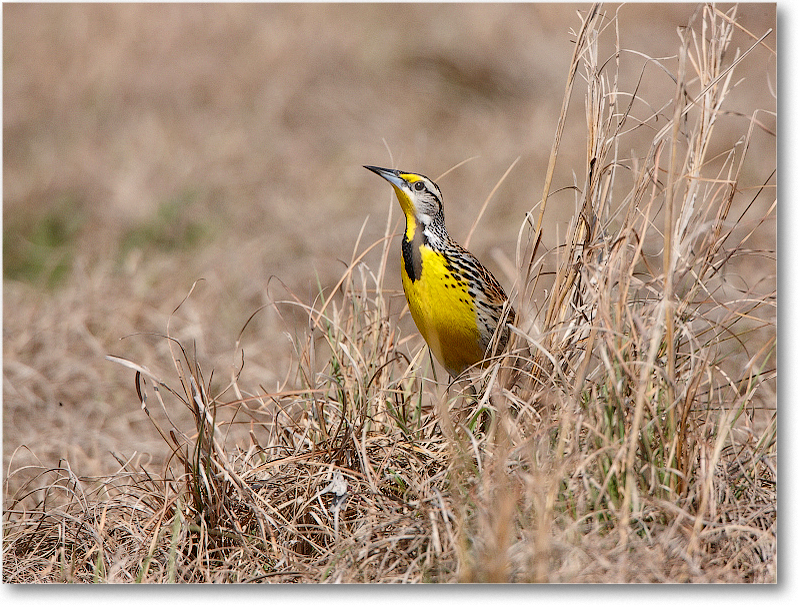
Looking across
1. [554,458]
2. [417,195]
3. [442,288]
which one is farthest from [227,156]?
[554,458]

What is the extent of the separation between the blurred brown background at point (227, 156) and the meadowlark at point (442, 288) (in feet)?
4.74

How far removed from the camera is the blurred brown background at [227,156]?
4.69 meters

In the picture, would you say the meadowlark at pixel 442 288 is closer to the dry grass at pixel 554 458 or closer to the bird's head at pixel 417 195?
the bird's head at pixel 417 195

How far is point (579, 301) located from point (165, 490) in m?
1.47

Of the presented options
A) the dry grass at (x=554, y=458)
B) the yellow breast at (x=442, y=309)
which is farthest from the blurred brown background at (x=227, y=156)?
the yellow breast at (x=442, y=309)

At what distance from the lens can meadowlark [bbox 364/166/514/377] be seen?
305 cm

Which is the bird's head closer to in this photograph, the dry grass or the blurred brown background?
the dry grass

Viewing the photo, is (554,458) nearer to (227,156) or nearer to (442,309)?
(442,309)

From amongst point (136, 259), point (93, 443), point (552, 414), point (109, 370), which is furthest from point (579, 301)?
point (136, 259)

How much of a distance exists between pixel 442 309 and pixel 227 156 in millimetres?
4611

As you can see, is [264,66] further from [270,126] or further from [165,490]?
[165,490]

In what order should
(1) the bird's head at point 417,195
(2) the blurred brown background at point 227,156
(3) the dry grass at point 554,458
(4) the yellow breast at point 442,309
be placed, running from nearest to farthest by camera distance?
(3) the dry grass at point 554,458, (4) the yellow breast at point 442,309, (1) the bird's head at point 417,195, (2) the blurred brown background at point 227,156

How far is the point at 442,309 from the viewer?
3.04 meters

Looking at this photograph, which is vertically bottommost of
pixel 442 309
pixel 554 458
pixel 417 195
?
pixel 554 458
